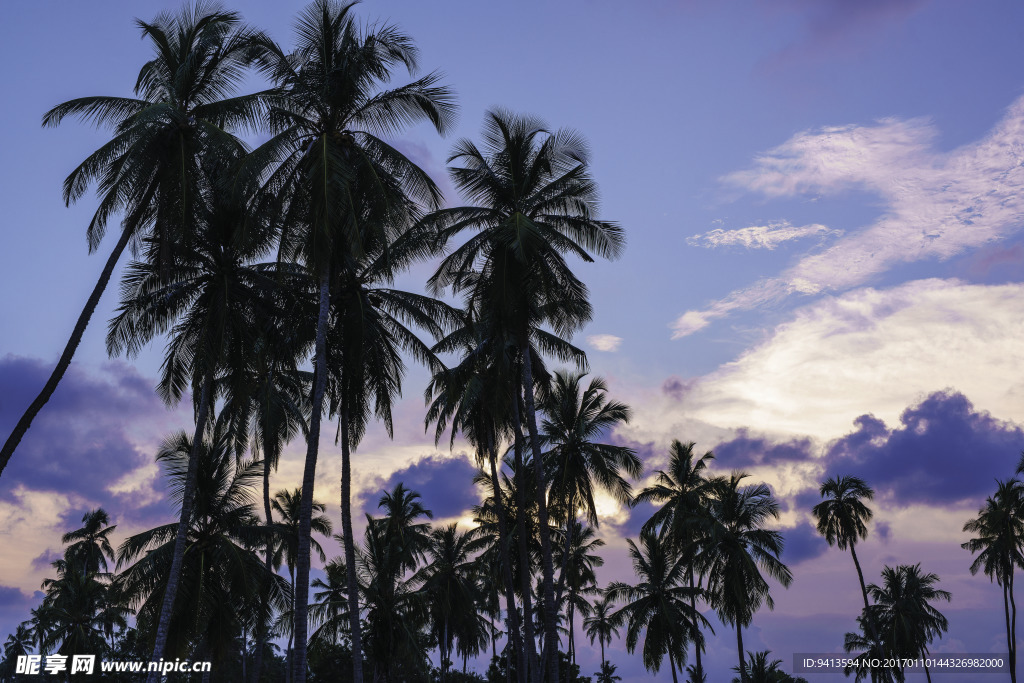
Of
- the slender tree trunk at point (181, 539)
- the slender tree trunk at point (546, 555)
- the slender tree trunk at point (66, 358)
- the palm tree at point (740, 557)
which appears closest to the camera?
the slender tree trunk at point (66, 358)

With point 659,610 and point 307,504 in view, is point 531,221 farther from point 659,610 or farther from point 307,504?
point 659,610

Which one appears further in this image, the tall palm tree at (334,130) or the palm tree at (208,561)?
the palm tree at (208,561)

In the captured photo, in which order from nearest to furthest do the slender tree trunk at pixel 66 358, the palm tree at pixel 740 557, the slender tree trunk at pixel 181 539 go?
the slender tree trunk at pixel 66 358 < the slender tree trunk at pixel 181 539 < the palm tree at pixel 740 557

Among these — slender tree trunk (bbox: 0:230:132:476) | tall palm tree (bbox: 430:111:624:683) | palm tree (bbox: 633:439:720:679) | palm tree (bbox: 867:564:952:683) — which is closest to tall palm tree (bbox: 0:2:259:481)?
slender tree trunk (bbox: 0:230:132:476)

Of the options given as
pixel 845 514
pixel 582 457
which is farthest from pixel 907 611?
pixel 582 457

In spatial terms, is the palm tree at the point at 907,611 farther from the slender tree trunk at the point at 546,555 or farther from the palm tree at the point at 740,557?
the slender tree trunk at the point at 546,555

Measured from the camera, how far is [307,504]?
21.6 meters

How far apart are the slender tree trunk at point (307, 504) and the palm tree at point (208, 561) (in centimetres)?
1041

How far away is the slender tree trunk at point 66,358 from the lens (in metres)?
18.5

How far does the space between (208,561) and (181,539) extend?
26.2 ft

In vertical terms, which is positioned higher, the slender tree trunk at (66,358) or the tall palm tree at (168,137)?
the tall palm tree at (168,137)

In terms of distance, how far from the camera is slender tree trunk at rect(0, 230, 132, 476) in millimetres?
18500

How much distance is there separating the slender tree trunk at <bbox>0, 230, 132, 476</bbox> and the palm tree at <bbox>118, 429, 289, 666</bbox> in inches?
415

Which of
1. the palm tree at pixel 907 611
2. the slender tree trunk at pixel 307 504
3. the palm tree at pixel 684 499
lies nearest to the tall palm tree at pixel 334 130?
the slender tree trunk at pixel 307 504
